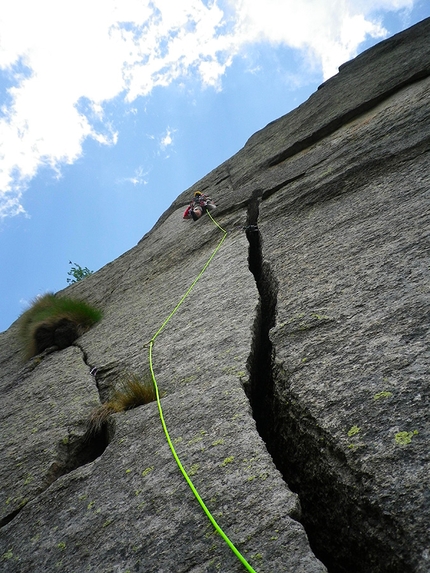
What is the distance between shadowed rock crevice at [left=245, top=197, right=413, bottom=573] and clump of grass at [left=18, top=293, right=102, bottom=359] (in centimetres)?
421

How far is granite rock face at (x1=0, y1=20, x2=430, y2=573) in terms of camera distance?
221 centimetres

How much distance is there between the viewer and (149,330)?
5355 millimetres

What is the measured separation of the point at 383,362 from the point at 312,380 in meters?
0.51

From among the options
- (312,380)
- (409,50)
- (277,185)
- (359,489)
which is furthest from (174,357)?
(409,50)

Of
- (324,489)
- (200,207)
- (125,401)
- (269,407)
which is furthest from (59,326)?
(324,489)

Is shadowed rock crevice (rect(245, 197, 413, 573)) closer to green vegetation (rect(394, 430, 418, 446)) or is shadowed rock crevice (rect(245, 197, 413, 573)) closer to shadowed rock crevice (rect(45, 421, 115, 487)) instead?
green vegetation (rect(394, 430, 418, 446))

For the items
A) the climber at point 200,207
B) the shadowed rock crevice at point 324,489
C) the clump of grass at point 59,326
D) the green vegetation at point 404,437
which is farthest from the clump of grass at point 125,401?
the climber at point 200,207

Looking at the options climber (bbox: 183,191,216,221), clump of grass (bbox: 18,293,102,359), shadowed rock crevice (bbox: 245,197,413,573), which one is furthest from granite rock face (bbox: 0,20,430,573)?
climber (bbox: 183,191,216,221)

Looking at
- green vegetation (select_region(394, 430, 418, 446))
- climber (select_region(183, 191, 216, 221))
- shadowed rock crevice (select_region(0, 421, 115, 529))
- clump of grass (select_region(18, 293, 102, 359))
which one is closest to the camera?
green vegetation (select_region(394, 430, 418, 446))

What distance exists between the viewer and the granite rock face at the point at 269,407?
2.21 m

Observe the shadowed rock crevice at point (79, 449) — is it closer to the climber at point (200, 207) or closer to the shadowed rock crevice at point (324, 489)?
the shadowed rock crevice at point (324, 489)

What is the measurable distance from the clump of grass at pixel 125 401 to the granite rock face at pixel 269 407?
11cm

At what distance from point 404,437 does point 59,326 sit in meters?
5.97

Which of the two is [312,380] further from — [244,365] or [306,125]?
[306,125]
